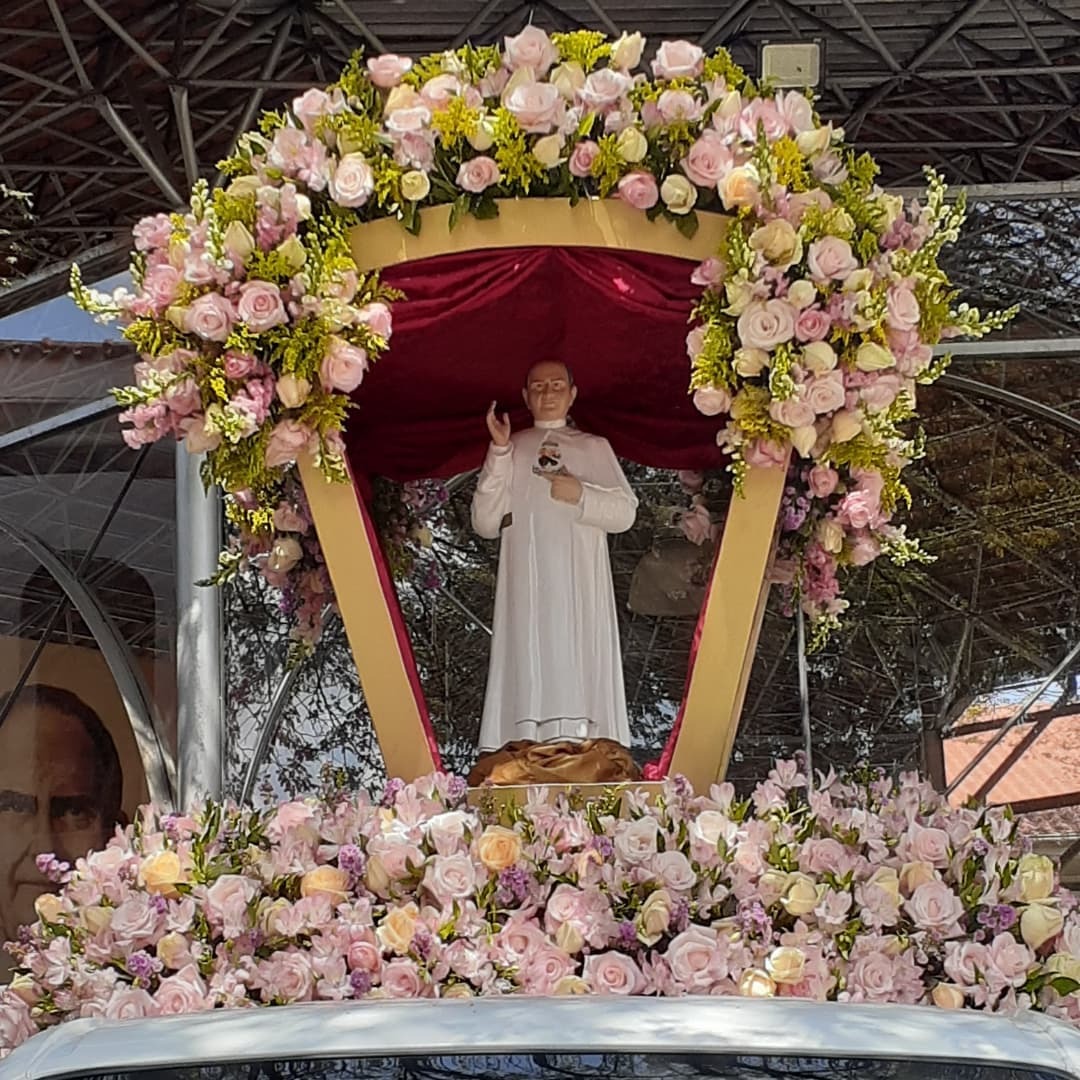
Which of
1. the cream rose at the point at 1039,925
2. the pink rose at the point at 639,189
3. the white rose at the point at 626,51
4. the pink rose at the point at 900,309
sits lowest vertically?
the cream rose at the point at 1039,925

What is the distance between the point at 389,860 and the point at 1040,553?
7.56m

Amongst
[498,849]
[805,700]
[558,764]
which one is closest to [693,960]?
[498,849]

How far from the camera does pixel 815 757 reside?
991cm

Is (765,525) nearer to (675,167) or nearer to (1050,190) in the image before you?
(675,167)

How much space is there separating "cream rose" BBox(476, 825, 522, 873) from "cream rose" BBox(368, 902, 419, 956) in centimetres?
21

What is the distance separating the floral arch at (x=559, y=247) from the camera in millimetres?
4301

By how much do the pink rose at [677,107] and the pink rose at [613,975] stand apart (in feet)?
7.00

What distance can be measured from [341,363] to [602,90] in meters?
0.95

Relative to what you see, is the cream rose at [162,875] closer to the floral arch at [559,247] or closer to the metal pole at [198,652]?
the floral arch at [559,247]

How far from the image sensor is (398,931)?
11.3 feet

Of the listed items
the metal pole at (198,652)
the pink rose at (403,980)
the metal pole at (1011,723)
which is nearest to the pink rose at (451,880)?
the pink rose at (403,980)

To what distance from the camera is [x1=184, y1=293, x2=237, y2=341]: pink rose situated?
14.1 feet

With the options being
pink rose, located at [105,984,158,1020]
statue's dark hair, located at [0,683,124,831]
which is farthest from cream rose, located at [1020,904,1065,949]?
statue's dark hair, located at [0,683,124,831]

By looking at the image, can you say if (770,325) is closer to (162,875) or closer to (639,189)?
(639,189)
